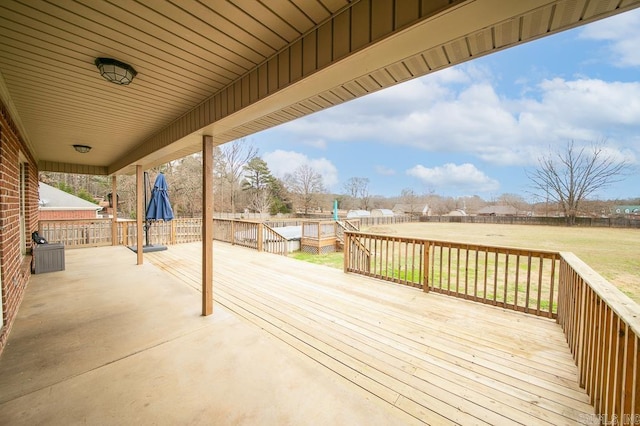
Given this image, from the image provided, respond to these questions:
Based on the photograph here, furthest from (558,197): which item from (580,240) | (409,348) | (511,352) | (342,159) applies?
(342,159)

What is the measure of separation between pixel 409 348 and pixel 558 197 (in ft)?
27.4

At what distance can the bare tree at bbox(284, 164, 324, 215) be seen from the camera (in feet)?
98.0

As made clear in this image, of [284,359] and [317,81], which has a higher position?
[317,81]

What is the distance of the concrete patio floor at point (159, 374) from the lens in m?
1.76

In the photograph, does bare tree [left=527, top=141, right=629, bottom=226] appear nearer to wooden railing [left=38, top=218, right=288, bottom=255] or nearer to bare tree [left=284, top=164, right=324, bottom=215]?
wooden railing [left=38, top=218, right=288, bottom=255]

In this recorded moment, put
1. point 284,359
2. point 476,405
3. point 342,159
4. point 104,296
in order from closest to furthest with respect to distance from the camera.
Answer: point 476,405, point 284,359, point 104,296, point 342,159

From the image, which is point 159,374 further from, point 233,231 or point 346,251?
point 233,231

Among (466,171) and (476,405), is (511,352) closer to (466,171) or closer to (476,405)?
(476,405)

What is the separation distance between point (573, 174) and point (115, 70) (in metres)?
10.1

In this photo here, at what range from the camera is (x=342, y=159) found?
58188 mm

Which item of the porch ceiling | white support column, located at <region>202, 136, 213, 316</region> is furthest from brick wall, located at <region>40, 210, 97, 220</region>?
white support column, located at <region>202, 136, 213, 316</region>

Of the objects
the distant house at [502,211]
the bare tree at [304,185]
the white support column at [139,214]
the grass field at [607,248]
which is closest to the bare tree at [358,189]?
the bare tree at [304,185]

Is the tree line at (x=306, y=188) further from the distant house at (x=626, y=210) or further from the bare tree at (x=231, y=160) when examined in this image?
the distant house at (x=626, y=210)

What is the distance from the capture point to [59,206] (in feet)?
44.4
